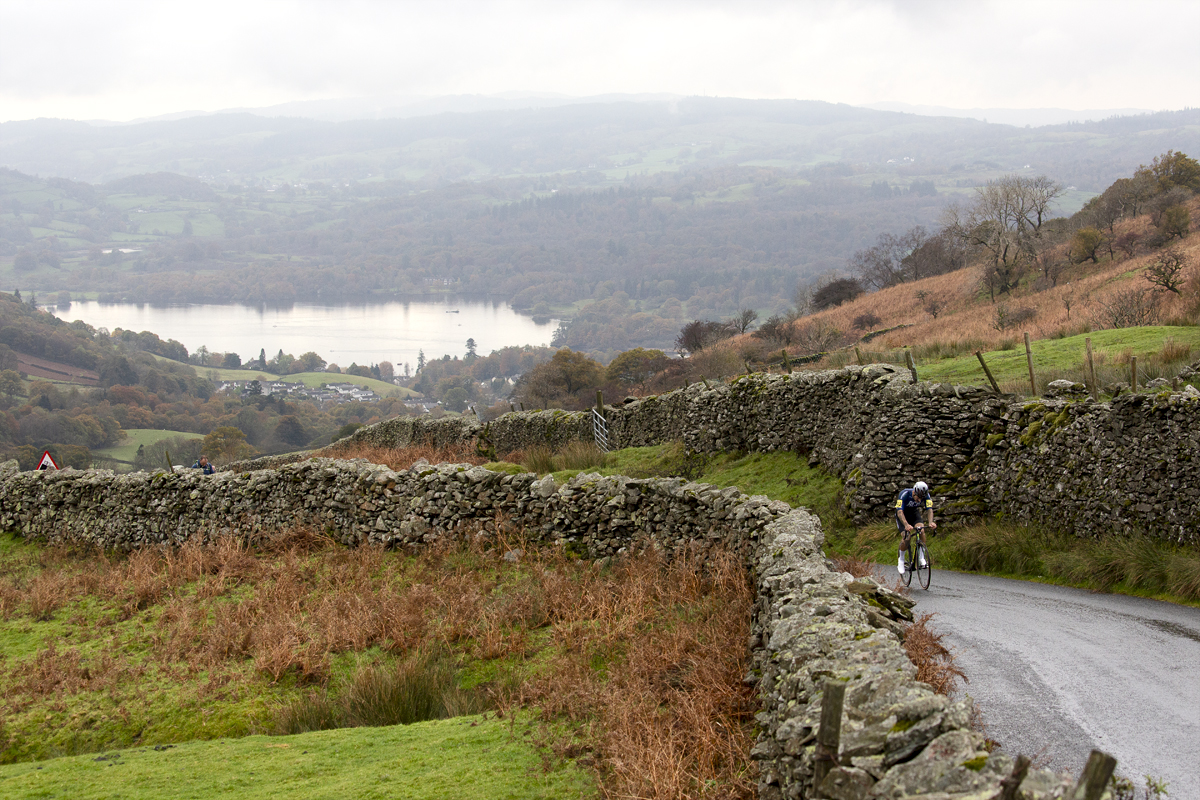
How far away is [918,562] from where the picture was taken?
40.5ft

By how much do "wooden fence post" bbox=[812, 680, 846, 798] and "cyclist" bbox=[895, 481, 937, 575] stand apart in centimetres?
876

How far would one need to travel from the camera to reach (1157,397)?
39.4 ft

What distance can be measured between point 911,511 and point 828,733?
920 cm

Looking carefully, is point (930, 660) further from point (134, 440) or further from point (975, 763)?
point (134, 440)

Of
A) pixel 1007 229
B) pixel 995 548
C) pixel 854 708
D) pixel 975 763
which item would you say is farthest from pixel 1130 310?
pixel 1007 229

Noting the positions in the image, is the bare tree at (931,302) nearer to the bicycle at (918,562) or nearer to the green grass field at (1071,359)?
the green grass field at (1071,359)

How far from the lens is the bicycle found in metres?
12.1

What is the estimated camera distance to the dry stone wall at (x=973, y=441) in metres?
11.8

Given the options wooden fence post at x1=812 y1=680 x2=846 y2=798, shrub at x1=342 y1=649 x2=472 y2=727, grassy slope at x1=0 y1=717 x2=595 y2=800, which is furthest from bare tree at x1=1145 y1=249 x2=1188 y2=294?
wooden fence post at x1=812 y1=680 x2=846 y2=798

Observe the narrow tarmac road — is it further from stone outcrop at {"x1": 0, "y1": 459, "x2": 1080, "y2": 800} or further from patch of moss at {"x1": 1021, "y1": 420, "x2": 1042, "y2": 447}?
patch of moss at {"x1": 1021, "y1": 420, "x2": 1042, "y2": 447}

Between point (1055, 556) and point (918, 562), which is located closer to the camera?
point (918, 562)

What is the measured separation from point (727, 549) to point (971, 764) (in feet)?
21.5

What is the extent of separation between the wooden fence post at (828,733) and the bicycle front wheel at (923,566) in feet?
29.1

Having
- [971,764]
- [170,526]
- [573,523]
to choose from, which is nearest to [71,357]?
[170,526]
